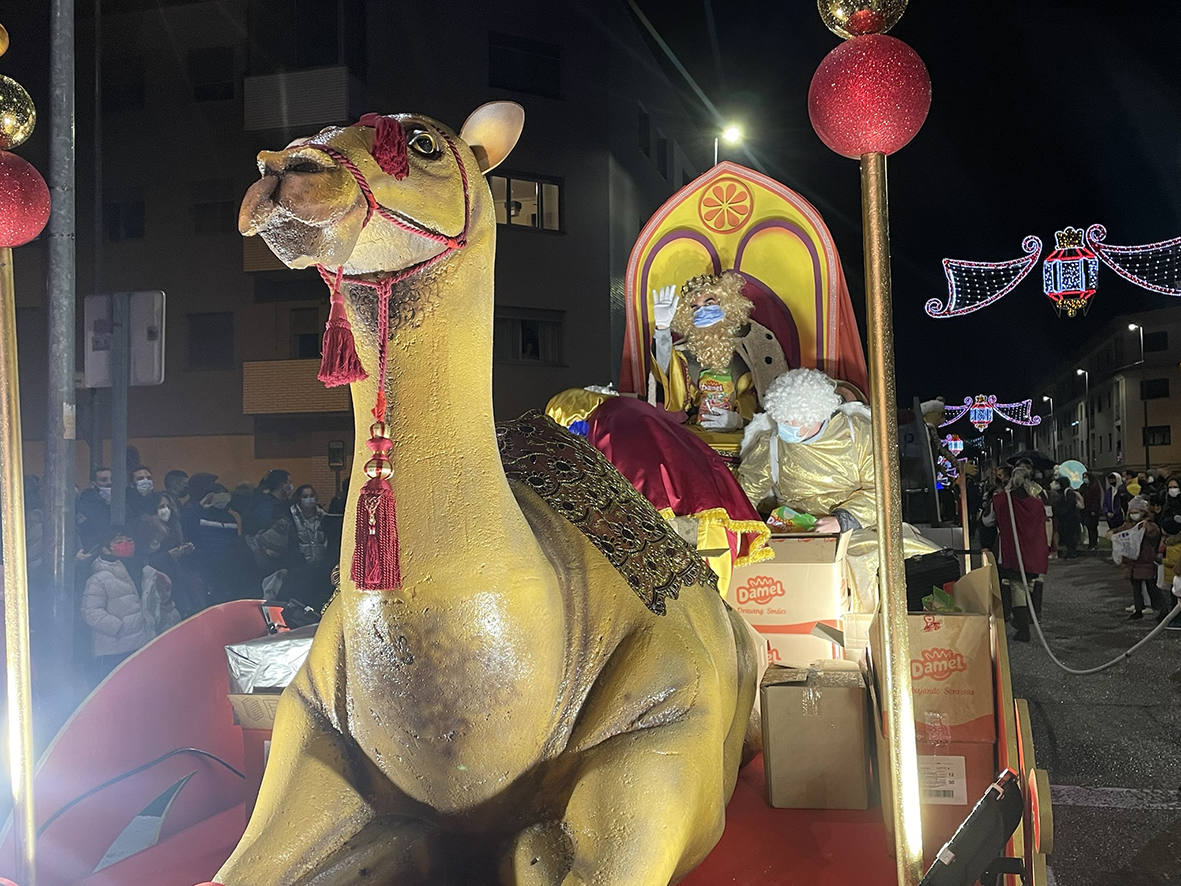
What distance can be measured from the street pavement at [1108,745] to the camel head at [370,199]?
3306 millimetres

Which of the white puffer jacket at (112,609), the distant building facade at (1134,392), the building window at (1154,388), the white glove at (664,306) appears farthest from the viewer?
the building window at (1154,388)

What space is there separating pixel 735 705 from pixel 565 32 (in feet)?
44.3

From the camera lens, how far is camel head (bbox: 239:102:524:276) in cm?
123

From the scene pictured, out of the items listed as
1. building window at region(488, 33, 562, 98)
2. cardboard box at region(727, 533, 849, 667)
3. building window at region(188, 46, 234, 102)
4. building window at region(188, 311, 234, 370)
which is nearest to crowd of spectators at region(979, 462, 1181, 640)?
cardboard box at region(727, 533, 849, 667)

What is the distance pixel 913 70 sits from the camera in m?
1.52

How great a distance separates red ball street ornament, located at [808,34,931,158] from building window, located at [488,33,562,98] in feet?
41.9

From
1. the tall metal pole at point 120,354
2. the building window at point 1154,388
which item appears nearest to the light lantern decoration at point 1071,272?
the tall metal pole at point 120,354

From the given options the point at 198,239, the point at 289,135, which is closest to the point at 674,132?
the point at 289,135

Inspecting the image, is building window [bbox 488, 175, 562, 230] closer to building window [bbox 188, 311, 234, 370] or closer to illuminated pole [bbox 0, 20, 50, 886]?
building window [bbox 188, 311, 234, 370]

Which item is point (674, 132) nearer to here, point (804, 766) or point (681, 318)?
point (681, 318)

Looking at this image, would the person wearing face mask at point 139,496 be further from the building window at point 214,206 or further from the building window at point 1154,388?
the building window at point 1154,388

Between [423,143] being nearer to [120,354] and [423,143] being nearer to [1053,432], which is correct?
[120,354]

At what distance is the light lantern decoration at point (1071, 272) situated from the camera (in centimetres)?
1081

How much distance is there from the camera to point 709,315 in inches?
180
